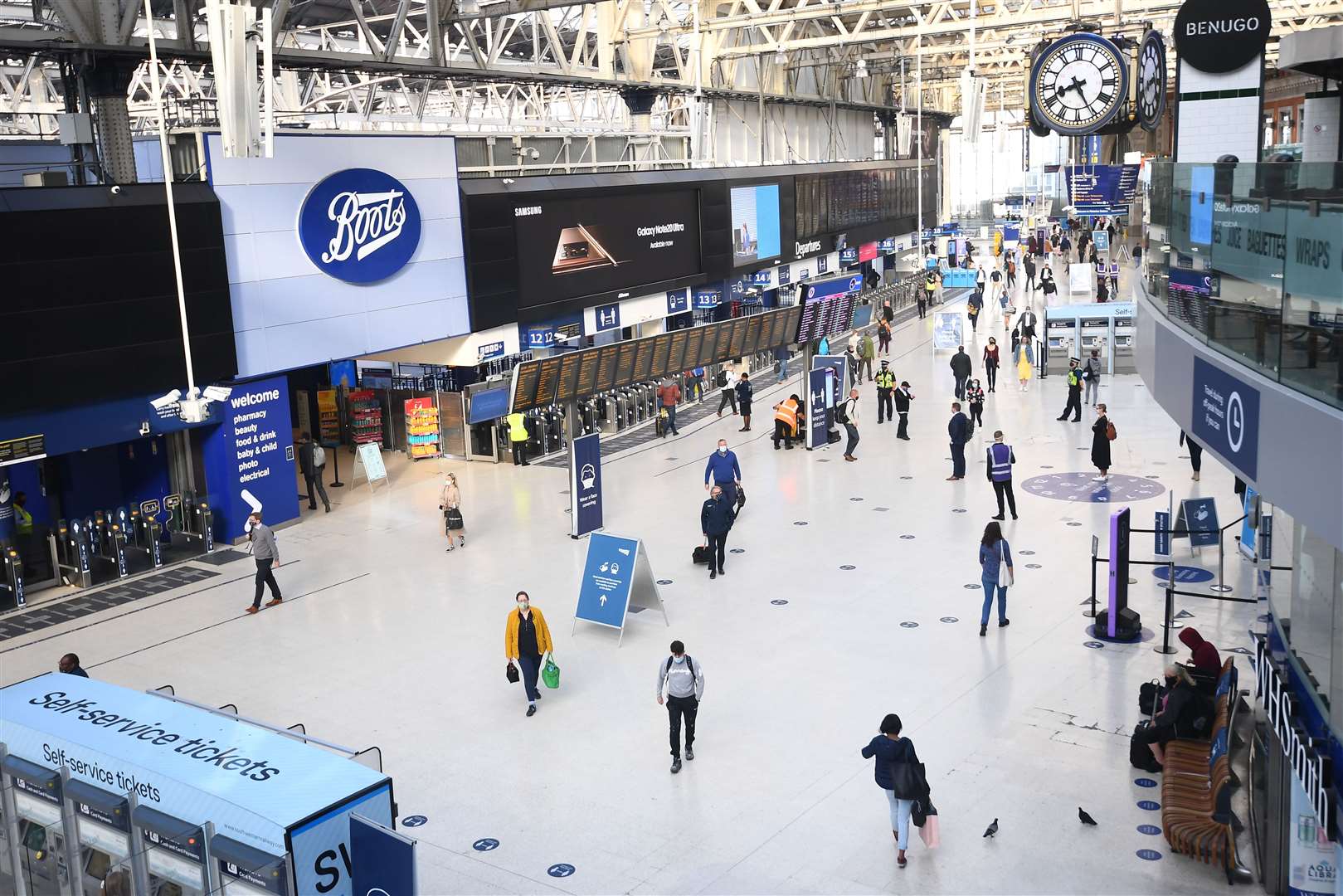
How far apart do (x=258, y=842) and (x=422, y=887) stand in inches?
96.3

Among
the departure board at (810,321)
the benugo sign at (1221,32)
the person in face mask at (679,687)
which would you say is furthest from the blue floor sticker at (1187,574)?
the departure board at (810,321)

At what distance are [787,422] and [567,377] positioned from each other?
535cm

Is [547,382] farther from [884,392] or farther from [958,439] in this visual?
[884,392]

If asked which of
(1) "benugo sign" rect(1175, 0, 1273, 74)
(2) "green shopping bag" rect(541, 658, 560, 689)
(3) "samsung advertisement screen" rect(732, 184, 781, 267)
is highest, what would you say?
(1) "benugo sign" rect(1175, 0, 1273, 74)

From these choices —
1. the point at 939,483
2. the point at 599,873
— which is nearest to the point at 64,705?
the point at 599,873

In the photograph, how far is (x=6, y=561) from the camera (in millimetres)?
16125

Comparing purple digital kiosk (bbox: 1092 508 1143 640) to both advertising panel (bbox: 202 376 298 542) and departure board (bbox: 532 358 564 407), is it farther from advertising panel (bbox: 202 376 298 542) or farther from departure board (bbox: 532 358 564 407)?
advertising panel (bbox: 202 376 298 542)

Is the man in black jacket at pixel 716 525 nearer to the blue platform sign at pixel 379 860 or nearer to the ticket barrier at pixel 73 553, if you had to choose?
the ticket barrier at pixel 73 553

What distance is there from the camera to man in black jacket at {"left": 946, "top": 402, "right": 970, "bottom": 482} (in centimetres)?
2011

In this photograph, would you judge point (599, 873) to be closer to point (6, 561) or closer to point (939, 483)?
point (6, 561)

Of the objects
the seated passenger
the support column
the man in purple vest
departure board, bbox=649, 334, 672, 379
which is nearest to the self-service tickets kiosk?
the seated passenger

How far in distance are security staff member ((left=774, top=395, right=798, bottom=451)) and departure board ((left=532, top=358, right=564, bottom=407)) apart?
5559 millimetres

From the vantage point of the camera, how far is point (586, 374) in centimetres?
2091

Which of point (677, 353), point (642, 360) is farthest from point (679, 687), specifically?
point (677, 353)
